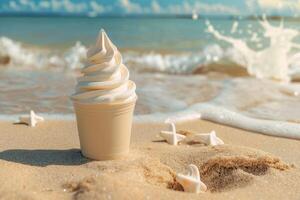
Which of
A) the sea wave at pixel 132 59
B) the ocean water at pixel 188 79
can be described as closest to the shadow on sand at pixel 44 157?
the ocean water at pixel 188 79

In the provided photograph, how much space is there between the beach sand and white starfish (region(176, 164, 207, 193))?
0.19ft

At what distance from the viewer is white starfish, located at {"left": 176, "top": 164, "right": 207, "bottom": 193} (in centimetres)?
277

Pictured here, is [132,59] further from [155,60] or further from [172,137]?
[172,137]

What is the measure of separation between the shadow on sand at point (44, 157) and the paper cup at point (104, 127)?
0.11m

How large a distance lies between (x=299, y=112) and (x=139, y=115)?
1965 millimetres

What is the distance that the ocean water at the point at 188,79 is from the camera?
552 cm

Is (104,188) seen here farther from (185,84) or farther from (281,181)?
(185,84)

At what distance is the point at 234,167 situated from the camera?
125 inches

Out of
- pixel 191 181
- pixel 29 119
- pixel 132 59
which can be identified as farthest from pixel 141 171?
pixel 132 59

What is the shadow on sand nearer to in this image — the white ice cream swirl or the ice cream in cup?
the ice cream in cup

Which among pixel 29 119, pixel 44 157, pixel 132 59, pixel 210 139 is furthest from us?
pixel 132 59

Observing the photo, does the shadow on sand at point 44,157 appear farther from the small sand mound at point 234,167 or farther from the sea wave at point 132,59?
the sea wave at point 132,59

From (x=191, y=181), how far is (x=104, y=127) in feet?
2.15

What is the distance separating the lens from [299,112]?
19.0 ft
